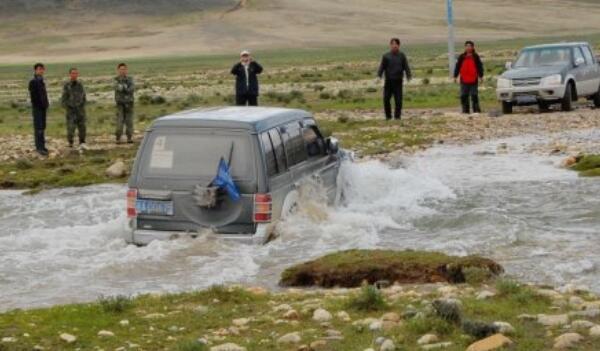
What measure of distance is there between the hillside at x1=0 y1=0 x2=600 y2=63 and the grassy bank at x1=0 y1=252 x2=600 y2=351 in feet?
355

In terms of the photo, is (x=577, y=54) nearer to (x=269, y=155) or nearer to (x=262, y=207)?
(x=269, y=155)

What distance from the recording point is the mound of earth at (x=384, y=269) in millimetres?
12023

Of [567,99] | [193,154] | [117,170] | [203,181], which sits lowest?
[117,170]

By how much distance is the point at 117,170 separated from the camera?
22.9m

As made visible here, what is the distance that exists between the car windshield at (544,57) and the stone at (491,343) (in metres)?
25.3

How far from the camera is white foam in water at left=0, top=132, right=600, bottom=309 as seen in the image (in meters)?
13.0

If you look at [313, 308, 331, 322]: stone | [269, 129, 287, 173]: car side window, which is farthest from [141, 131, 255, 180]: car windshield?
[313, 308, 331, 322]: stone

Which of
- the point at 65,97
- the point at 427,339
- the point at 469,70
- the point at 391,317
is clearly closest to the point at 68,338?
the point at 391,317

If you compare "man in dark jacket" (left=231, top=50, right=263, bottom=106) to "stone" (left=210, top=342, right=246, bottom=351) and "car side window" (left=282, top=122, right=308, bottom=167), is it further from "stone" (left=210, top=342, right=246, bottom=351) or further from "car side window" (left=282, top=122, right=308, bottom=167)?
"stone" (left=210, top=342, right=246, bottom=351)

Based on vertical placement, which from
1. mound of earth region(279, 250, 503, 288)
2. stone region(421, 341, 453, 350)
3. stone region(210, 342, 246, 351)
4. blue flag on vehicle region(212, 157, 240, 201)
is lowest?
mound of earth region(279, 250, 503, 288)

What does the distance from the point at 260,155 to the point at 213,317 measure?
4.21 m

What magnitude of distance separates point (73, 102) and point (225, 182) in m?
13.7

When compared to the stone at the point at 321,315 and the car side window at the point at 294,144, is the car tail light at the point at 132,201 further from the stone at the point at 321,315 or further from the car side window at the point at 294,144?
the stone at the point at 321,315

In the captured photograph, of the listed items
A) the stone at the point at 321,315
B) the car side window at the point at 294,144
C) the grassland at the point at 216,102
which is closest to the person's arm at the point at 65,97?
the grassland at the point at 216,102
